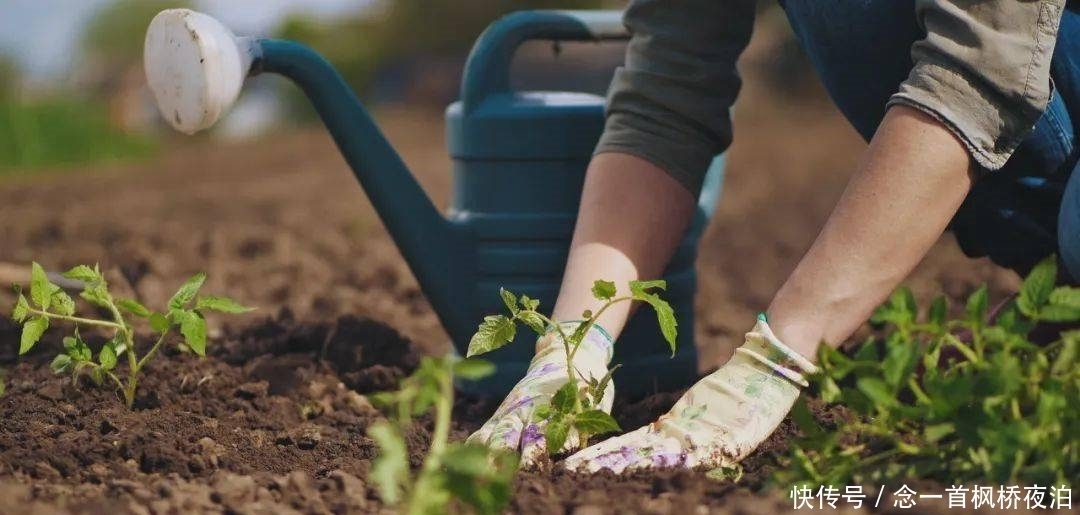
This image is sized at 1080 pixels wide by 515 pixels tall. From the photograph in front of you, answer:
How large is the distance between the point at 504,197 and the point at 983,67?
2.87 ft

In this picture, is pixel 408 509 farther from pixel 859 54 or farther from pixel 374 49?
pixel 374 49

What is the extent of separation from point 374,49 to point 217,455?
21450mm

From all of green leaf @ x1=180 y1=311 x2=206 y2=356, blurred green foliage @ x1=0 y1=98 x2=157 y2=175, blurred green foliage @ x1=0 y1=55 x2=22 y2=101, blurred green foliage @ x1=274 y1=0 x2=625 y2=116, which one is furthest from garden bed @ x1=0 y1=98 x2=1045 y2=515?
blurred green foliage @ x1=274 y1=0 x2=625 y2=116

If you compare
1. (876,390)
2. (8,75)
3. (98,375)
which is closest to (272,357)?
(98,375)

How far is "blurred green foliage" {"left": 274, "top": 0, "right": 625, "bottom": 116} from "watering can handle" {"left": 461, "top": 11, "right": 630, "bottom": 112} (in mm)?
19214

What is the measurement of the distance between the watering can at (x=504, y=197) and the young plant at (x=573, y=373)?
0.52m

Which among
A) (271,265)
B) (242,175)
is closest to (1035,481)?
(271,265)

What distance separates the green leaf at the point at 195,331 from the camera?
1.66 m

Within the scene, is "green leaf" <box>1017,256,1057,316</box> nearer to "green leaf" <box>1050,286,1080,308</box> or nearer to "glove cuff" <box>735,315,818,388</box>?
"green leaf" <box>1050,286,1080,308</box>

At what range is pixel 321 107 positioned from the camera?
2.01 meters

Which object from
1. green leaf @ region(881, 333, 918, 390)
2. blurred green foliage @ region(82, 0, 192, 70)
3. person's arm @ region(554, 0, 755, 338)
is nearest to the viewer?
green leaf @ region(881, 333, 918, 390)

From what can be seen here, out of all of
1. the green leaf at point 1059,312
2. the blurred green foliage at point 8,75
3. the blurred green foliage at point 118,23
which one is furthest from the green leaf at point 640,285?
the blurred green foliage at point 118,23

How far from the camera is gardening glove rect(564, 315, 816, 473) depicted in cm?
147

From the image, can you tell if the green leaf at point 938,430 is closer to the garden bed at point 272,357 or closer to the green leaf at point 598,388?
the garden bed at point 272,357
